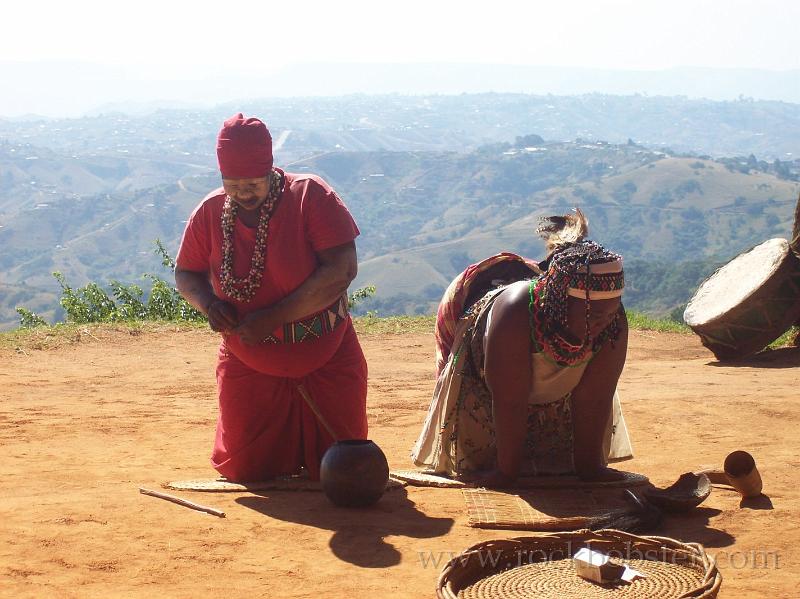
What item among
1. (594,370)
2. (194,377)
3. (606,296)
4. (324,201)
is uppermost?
(324,201)

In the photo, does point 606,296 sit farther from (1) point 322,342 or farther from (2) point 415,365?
(2) point 415,365

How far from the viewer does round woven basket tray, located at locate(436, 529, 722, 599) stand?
3.06 meters

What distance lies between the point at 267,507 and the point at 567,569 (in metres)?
1.60

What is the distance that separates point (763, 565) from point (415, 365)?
21.3ft

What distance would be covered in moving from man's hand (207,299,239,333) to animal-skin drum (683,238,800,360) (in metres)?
6.41

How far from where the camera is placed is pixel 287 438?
5020mm

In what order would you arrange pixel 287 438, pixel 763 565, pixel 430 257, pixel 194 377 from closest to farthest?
pixel 763 565 → pixel 287 438 → pixel 194 377 → pixel 430 257

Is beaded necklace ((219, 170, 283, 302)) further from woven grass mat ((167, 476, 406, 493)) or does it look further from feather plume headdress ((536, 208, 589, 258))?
feather plume headdress ((536, 208, 589, 258))

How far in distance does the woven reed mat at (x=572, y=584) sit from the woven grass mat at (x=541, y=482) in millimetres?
1246

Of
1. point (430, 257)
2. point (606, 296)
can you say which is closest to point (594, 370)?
point (606, 296)

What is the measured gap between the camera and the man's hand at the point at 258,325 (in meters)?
4.60

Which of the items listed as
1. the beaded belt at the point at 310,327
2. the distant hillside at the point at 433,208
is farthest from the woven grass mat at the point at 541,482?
the distant hillside at the point at 433,208

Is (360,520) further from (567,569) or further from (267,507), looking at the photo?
(567,569)

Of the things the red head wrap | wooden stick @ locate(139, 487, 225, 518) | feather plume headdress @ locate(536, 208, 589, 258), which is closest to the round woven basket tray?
wooden stick @ locate(139, 487, 225, 518)
